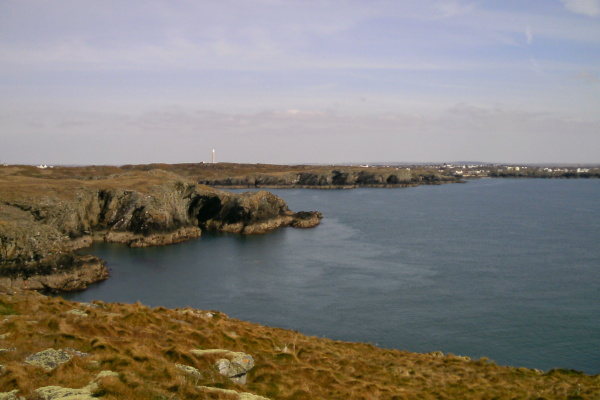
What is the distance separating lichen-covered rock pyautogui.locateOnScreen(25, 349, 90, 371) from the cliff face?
28.0 meters

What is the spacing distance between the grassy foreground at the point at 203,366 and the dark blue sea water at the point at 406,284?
26.9ft

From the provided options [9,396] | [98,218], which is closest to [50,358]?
[9,396]

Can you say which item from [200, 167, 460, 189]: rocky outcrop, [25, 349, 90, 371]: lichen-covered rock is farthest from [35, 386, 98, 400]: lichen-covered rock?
[200, 167, 460, 189]: rocky outcrop

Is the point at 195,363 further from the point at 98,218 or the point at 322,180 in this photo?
the point at 322,180

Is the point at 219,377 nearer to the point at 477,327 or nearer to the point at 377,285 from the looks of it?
the point at 477,327

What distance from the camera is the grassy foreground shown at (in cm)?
914

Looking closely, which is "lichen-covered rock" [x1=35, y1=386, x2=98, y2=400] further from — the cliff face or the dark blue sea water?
the cliff face

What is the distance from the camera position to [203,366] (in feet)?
36.9

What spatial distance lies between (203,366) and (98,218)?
52491 mm

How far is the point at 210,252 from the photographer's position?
52.1m

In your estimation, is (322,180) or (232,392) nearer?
(232,392)

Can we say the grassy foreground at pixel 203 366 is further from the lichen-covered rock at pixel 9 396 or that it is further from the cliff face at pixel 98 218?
the cliff face at pixel 98 218

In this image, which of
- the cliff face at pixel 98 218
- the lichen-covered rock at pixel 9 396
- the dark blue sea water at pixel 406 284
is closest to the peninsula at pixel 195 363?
the lichen-covered rock at pixel 9 396

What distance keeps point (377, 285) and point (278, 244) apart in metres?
21.2
